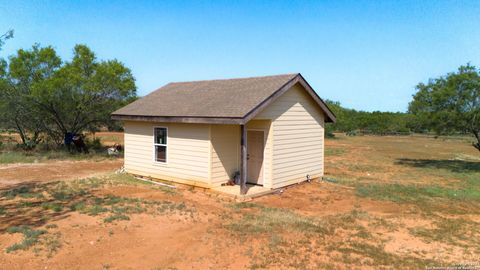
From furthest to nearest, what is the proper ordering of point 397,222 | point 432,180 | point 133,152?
point 432,180 → point 133,152 → point 397,222

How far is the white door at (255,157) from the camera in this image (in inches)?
497

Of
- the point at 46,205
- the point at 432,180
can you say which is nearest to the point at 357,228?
the point at 46,205

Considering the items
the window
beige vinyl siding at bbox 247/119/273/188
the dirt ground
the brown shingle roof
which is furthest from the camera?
the window

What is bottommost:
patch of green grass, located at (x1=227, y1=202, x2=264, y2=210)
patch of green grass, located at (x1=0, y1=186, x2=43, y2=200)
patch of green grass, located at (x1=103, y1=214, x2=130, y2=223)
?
patch of green grass, located at (x1=227, y1=202, x2=264, y2=210)

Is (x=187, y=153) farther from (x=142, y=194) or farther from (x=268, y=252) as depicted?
(x=268, y=252)

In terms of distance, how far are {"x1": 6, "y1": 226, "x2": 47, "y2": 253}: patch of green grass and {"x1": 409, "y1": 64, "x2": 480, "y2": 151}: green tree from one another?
65.4 feet

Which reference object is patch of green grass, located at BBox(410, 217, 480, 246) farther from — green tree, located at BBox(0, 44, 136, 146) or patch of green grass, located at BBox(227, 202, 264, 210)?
green tree, located at BBox(0, 44, 136, 146)

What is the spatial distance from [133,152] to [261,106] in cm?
647

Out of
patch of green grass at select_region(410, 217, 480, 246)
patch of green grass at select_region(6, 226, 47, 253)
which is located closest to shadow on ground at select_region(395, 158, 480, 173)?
patch of green grass at select_region(410, 217, 480, 246)

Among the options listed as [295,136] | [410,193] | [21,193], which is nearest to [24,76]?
[21,193]

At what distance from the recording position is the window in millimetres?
13289

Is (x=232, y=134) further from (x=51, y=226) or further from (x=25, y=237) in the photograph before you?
(x=25, y=237)

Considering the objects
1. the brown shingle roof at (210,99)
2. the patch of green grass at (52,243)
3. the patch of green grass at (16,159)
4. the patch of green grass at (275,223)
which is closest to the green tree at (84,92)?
the patch of green grass at (16,159)

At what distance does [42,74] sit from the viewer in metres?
→ 21.0
